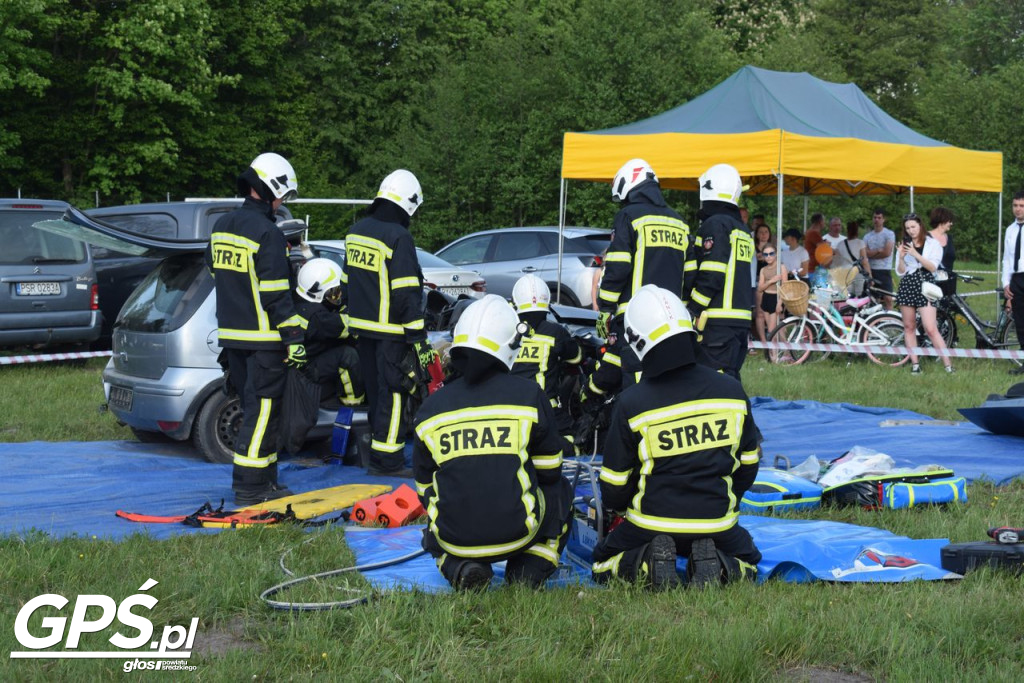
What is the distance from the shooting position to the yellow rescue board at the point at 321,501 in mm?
6511

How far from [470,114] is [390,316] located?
23.0 meters

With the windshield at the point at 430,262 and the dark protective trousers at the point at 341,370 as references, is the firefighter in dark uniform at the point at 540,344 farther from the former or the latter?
the windshield at the point at 430,262

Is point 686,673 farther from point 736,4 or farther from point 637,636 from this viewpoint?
point 736,4

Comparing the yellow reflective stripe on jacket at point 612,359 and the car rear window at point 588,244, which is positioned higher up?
the yellow reflective stripe on jacket at point 612,359

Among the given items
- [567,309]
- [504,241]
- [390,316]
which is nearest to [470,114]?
[504,241]

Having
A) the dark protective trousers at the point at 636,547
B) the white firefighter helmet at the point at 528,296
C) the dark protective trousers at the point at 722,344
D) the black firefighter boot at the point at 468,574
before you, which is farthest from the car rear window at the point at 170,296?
the dark protective trousers at the point at 636,547

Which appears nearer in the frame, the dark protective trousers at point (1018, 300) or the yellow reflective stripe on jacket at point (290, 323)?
the yellow reflective stripe on jacket at point (290, 323)

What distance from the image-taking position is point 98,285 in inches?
547

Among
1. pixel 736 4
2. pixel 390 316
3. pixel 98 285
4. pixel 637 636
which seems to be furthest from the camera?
pixel 736 4

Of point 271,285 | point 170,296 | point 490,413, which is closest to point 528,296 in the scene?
point 271,285

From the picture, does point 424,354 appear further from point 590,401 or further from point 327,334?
point 590,401

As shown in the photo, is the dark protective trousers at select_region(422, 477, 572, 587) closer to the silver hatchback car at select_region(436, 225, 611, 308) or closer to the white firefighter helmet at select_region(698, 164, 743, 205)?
the white firefighter helmet at select_region(698, 164, 743, 205)

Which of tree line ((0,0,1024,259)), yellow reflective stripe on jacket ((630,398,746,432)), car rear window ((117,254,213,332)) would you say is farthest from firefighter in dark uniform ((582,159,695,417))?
tree line ((0,0,1024,259))

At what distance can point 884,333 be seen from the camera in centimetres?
1365
